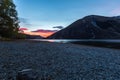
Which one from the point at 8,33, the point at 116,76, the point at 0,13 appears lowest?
the point at 116,76

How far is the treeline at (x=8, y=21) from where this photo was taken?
66938mm

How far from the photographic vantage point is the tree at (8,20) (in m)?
66.9

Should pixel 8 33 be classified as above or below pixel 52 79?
above

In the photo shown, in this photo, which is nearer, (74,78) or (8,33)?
(74,78)

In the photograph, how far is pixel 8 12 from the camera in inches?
2721

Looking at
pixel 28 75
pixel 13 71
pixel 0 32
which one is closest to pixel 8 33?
pixel 0 32

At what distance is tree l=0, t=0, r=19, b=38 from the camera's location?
2635 inches

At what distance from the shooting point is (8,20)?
223 feet

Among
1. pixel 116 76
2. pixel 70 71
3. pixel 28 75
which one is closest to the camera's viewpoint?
pixel 28 75

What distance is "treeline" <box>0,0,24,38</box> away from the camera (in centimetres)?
6694

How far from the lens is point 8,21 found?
222 ft

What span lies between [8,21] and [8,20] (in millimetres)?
366

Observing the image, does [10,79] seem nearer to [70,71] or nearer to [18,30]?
[70,71]

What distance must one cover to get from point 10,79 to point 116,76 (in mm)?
7212
